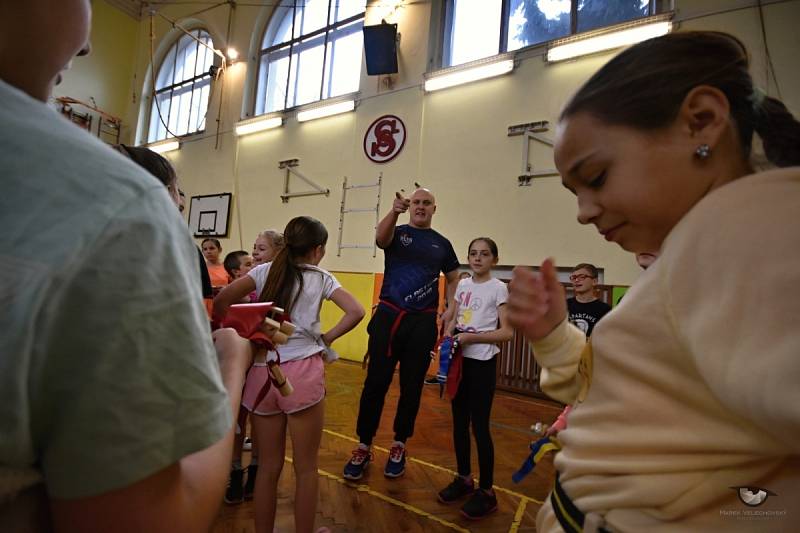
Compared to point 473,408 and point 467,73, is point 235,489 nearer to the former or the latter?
point 473,408

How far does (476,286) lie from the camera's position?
2.71 metres

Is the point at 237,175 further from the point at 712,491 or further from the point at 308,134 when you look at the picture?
the point at 712,491

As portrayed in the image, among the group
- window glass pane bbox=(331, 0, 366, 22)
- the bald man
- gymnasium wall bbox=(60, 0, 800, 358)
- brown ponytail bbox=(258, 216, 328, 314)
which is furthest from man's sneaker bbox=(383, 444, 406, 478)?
window glass pane bbox=(331, 0, 366, 22)

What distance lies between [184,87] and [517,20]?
7923mm

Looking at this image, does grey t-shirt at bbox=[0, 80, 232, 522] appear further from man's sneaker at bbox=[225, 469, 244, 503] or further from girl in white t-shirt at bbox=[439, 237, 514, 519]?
man's sneaker at bbox=[225, 469, 244, 503]

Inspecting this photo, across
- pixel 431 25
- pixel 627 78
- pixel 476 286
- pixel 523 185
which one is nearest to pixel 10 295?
pixel 627 78

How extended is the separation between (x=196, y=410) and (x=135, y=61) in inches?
538

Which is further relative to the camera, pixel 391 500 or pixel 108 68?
pixel 108 68

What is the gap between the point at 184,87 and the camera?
9945mm

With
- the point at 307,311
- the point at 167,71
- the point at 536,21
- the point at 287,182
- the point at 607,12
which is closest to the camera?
the point at 307,311

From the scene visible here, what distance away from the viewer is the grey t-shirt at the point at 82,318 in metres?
0.31

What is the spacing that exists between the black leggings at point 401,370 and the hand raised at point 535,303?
180 cm

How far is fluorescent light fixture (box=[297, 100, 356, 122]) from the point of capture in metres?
6.85

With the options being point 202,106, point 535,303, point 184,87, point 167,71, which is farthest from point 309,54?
point 535,303
